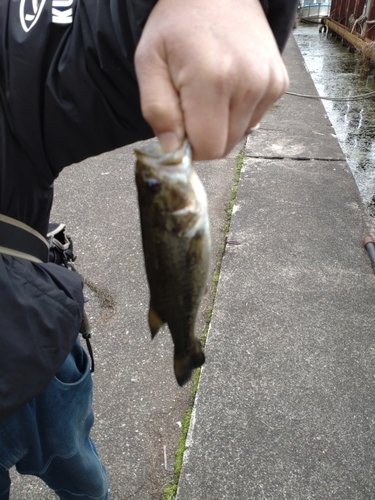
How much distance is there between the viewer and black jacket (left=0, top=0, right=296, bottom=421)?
104 centimetres

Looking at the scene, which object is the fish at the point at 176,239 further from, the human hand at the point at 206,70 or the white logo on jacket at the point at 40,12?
the white logo on jacket at the point at 40,12

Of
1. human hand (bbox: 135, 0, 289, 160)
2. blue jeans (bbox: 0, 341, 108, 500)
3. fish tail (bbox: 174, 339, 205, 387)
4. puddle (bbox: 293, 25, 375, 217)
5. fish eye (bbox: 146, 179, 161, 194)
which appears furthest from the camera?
puddle (bbox: 293, 25, 375, 217)

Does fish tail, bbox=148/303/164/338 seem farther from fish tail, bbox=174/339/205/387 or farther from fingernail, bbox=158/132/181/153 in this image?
fingernail, bbox=158/132/181/153

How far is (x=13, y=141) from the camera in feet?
3.92

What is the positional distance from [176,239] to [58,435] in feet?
2.97

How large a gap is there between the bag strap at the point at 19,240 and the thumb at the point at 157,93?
614 millimetres

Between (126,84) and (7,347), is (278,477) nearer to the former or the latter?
(7,347)

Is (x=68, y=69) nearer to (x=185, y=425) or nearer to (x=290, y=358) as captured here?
(x=185, y=425)

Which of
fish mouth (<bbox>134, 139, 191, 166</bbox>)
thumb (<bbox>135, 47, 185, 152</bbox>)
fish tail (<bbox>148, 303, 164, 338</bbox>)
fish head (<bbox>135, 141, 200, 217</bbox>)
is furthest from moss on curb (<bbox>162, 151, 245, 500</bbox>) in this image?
thumb (<bbox>135, 47, 185, 152</bbox>)

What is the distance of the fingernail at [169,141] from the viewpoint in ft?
2.72

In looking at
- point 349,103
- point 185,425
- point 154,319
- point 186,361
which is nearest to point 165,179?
point 154,319

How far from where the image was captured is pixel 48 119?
1.14 m

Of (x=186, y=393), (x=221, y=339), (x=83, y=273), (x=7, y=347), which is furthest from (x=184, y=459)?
(x=83, y=273)

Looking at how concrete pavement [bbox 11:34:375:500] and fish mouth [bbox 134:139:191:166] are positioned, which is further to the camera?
concrete pavement [bbox 11:34:375:500]
